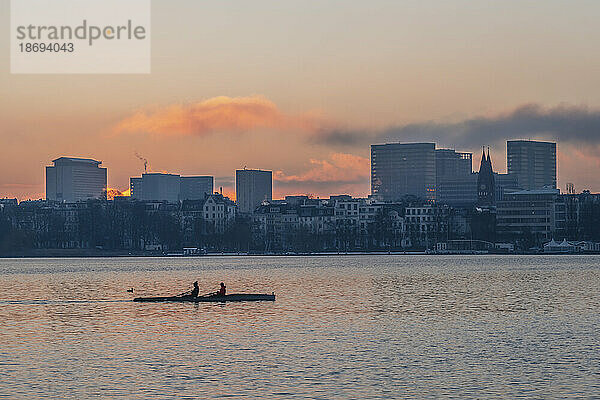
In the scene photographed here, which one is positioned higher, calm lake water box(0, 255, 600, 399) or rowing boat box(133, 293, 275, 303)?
rowing boat box(133, 293, 275, 303)

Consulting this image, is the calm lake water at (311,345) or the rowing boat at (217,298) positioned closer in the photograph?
the calm lake water at (311,345)

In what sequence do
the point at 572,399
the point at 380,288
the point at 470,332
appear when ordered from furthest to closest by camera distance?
the point at 380,288, the point at 470,332, the point at 572,399

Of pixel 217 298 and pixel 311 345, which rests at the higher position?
pixel 217 298

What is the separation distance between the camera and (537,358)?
165 ft

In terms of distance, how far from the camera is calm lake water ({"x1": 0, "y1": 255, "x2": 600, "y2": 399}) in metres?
43.6

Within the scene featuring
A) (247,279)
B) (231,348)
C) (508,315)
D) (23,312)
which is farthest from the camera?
(247,279)

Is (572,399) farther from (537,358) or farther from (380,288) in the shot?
(380,288)

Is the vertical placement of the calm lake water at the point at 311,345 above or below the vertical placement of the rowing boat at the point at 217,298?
below

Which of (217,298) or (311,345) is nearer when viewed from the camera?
(311,345)

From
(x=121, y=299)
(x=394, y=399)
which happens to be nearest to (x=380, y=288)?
(x=121, y=299)

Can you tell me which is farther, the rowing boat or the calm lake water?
the rowing boat

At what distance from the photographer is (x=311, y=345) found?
55719mm

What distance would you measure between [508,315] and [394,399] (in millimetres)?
33491

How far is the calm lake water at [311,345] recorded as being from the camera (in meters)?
43.6
